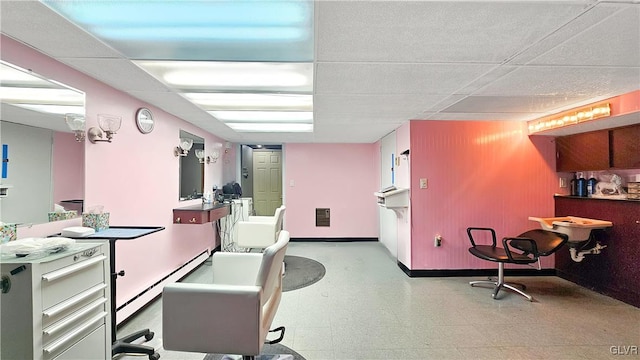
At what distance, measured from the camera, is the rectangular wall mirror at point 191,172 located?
359 centimetres

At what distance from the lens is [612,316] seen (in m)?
2.50

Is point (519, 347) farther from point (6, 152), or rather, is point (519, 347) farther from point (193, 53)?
point (6, 152)

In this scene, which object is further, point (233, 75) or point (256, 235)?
point (256, 235)

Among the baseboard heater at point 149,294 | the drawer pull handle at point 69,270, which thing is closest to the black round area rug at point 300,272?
the baseboard heater at point 149,294

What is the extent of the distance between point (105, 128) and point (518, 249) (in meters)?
4.26

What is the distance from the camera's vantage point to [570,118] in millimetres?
2889

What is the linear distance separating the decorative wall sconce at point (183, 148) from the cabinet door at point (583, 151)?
494 cm

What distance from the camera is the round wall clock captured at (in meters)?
2.63

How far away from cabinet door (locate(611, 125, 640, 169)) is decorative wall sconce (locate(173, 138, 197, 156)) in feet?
16.4

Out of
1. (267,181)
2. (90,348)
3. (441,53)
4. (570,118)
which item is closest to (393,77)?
(441,53)

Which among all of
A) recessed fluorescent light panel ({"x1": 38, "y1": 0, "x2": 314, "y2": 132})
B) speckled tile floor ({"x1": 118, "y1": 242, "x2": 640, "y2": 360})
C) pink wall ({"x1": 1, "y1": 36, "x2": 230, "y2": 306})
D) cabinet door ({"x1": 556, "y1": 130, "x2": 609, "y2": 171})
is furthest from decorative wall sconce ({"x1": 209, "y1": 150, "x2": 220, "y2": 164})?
cabinet door ({"x1": 556, "y1": 130, "x2": 609, "y2": 171})

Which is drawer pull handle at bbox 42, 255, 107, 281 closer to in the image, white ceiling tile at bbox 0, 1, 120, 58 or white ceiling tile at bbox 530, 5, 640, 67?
white ceiling tile at bbox 0, 1, 120, 58

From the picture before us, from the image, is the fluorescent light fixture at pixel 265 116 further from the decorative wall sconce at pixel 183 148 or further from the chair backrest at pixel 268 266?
the chair backrest at pixel 268 266

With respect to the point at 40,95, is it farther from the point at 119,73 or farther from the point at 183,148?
the point at 183,148
